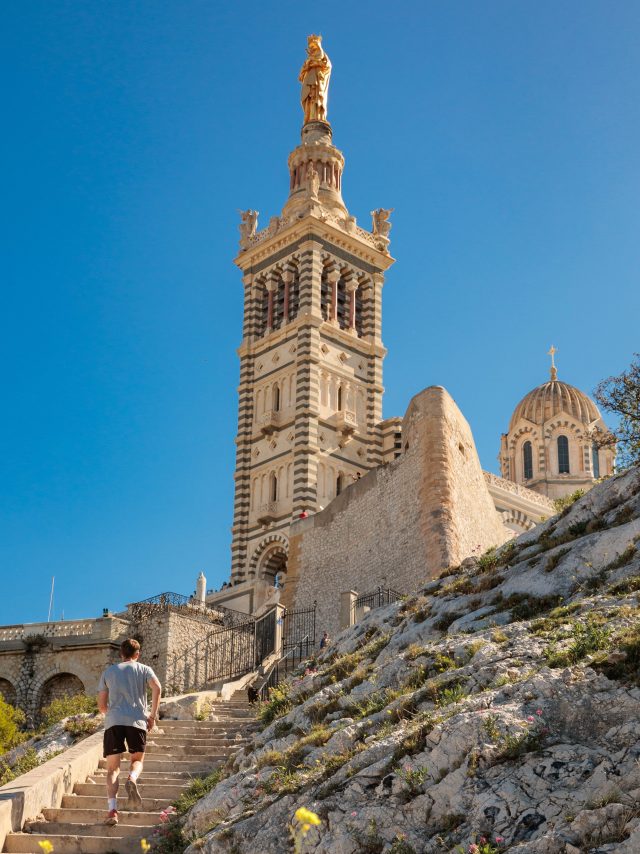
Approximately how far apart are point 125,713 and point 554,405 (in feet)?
150

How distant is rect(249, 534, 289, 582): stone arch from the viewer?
44688 millimetres

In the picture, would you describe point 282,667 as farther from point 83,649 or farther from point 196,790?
point 196,790

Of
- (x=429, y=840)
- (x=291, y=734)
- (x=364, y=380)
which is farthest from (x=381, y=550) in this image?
(x=364, y=380)

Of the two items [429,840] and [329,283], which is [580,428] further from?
[429,840]

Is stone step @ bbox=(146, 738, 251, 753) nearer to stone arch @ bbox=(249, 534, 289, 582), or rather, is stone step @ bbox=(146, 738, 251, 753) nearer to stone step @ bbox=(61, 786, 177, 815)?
stone step @ bbox=(61, 786, 177, 815)

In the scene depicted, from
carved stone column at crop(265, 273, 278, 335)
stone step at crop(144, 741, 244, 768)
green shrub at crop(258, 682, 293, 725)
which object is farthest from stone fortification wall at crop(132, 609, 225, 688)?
carved stone column at crop(265, 273, 278, 335)

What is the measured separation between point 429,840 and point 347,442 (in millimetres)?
38973

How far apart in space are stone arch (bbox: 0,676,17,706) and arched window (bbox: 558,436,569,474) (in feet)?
105

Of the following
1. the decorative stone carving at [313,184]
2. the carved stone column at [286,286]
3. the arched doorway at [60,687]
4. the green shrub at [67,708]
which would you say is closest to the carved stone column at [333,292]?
the carved stone column at [286,286]

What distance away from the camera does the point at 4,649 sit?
1119 inches

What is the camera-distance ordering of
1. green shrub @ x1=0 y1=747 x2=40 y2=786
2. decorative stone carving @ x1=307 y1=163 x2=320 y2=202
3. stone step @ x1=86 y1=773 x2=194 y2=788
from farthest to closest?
decorative stone carving @ x1=307 y1=163 x2=320 y2=202 < green shrub @ x1=0 y1=747 x2=40 y2=786 < stone step @ x1=86 y1=773 x2=194 y2=788

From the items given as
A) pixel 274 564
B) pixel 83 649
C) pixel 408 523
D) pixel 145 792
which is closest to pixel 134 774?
pixel 145 792

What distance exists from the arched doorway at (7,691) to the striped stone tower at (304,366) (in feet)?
49.0

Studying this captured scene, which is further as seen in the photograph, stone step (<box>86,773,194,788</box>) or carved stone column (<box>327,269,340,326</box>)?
carved stone column (<box>327,269,340,326</box>)
